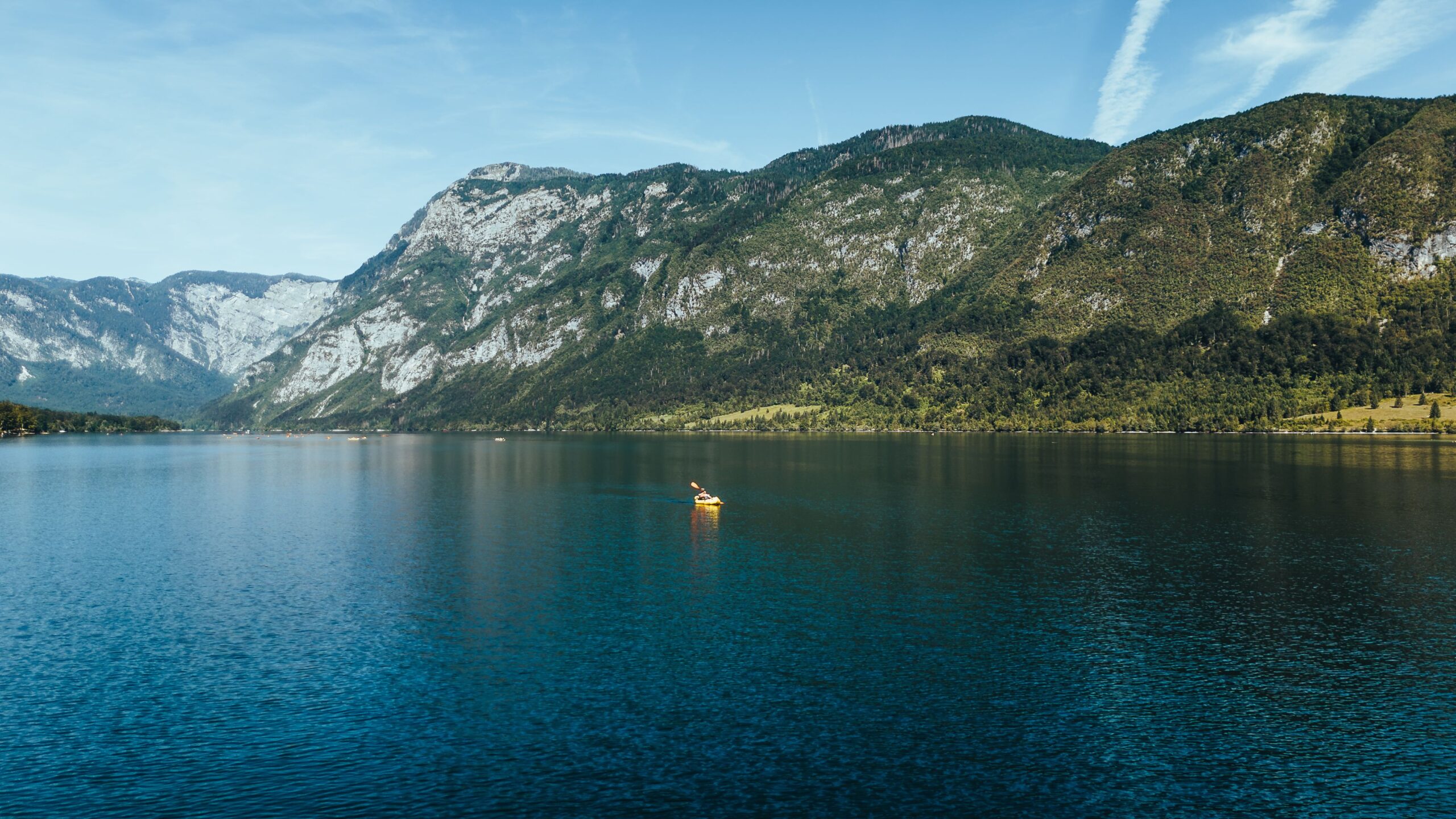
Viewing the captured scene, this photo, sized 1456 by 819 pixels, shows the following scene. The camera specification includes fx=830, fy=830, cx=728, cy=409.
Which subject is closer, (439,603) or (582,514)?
(439,603)

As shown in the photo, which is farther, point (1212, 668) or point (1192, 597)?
point (1192, 597)

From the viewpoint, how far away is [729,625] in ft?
174

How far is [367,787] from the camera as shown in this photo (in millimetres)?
31094

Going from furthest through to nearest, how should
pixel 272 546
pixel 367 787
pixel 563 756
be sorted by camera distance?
pixel 272 546, pixel 563 756, pixel 367 787

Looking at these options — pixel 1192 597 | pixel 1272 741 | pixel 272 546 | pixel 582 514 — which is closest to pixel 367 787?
pixel 1272 741

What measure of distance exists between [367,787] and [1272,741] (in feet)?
121

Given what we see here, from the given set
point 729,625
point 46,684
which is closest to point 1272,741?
point 729,625

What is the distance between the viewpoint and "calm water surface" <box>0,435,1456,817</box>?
31328 mm

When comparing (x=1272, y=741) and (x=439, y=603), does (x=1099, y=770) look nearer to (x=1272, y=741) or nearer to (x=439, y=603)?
(x=1272, y=741)

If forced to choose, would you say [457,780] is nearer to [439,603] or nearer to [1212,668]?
[439,603]

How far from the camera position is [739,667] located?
44906mm

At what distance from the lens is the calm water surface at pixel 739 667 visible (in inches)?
1233

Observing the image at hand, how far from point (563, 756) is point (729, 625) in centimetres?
2053

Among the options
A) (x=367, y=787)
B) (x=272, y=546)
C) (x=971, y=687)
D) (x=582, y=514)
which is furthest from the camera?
(x=582, y=514)
